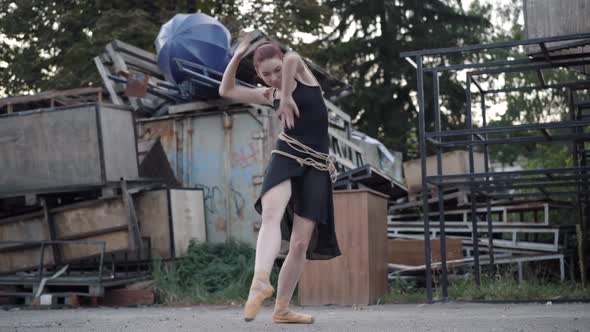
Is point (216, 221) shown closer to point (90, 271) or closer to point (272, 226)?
point (90, 271)

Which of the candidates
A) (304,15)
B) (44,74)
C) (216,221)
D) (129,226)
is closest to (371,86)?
(304,15)

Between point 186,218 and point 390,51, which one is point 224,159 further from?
point 390,51

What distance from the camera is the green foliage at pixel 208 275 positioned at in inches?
453

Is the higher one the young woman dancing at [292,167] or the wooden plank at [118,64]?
the wooden plank at [118,64]

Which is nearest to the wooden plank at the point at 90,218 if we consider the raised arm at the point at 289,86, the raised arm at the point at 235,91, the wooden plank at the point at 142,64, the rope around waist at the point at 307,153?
the wooden plank at the point at 142,64

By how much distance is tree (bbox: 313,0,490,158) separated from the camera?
81.6ft

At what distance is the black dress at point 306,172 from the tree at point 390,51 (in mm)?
19226

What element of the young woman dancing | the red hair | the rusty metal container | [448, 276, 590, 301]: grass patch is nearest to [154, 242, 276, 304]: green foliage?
the rusty metal container

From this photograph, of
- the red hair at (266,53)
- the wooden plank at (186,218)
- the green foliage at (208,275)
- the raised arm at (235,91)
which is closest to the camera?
the red hair at (266,53)

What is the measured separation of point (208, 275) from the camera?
12102 millimetres

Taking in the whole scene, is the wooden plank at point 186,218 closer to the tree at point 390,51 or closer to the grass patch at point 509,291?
the grass patch at point 509,291

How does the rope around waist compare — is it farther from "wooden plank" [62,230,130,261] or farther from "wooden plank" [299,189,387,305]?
"wooden plank" [62,230,130,261]

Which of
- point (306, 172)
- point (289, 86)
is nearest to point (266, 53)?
point (289, 86)

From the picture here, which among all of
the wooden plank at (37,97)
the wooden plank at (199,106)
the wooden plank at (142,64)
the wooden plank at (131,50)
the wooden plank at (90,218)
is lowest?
the wooden plank at (90,218)
